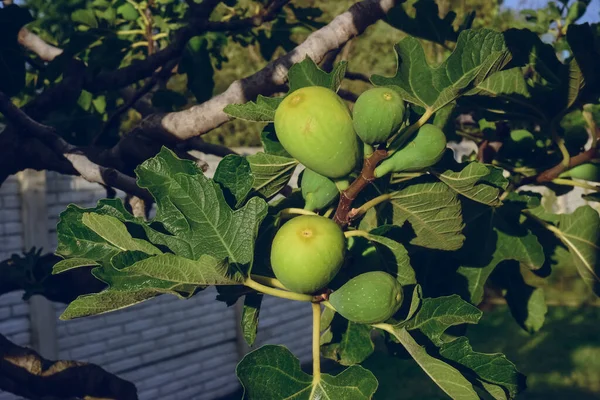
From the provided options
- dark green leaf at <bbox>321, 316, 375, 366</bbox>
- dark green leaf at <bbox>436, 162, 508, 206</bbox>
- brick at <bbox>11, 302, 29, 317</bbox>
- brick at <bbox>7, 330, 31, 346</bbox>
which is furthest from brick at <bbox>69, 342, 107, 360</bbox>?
dark green leaf at <bbox>436, 162, 508, 206</bbox>

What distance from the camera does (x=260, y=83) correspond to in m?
1.91

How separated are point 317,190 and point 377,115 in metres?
0.21

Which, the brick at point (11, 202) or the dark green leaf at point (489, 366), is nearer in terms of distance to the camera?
the dark green leaf at point (489, 366)

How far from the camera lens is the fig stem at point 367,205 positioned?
1.28 meters

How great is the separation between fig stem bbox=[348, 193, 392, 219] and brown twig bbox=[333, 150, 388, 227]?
1 cm

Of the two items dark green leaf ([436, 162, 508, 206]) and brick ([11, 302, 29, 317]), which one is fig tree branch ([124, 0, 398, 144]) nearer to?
dark green leaf ([436, 162, 508, 206])

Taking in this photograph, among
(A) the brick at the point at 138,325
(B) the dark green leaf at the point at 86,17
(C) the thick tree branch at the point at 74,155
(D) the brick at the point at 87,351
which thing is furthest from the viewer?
(A) the brick at the point at 138,325

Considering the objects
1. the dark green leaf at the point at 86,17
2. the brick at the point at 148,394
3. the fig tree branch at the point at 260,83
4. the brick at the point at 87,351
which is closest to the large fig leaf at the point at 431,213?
the fig tree branch at the point at 260,83

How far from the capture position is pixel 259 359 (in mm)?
1271

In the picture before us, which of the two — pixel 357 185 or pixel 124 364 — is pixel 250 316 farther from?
pixel 124 364

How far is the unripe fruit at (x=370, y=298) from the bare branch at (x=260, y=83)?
78 cm

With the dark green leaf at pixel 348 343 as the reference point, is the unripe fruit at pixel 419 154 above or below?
above

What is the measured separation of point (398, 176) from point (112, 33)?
2066 mm

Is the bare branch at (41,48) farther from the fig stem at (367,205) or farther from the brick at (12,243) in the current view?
the brick at (12,243)
